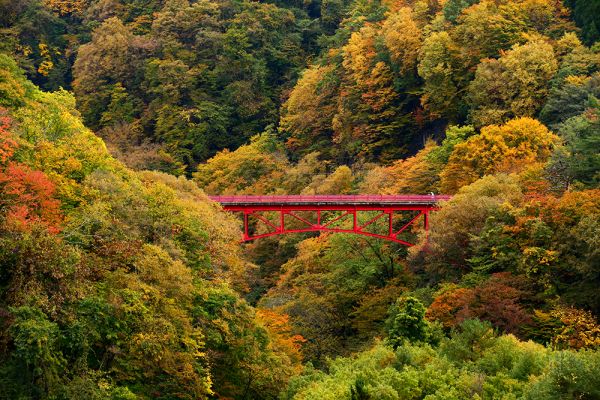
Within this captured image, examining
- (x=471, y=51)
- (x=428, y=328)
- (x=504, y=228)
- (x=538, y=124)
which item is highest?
(x=471, y=51)

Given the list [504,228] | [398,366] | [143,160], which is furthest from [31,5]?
[398,366]

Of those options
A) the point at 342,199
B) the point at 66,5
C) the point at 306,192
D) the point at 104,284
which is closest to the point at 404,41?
the point at 306,192

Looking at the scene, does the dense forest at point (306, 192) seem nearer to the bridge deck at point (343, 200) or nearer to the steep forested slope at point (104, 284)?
the steep forested slope at point (104, 284)

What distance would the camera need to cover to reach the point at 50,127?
3678cm

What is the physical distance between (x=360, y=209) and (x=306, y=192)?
1327 cm

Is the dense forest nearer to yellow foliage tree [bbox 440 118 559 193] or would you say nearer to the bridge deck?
yellow foliage tree [bbox 440 118 559 193]

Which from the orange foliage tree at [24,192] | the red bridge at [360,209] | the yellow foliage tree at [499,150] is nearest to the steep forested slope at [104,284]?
the orange foliage tree at [24,192]

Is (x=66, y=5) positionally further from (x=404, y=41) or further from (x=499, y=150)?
(x=499, y=150)

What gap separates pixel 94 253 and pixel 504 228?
55.5 feet

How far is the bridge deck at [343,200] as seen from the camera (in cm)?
4709

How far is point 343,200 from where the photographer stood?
48.3m

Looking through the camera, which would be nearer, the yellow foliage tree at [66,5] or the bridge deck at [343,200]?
the bridge deck at [343,200]

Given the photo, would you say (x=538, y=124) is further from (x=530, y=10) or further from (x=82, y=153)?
(x=82, y=153)

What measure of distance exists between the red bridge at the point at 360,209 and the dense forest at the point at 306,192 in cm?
99
